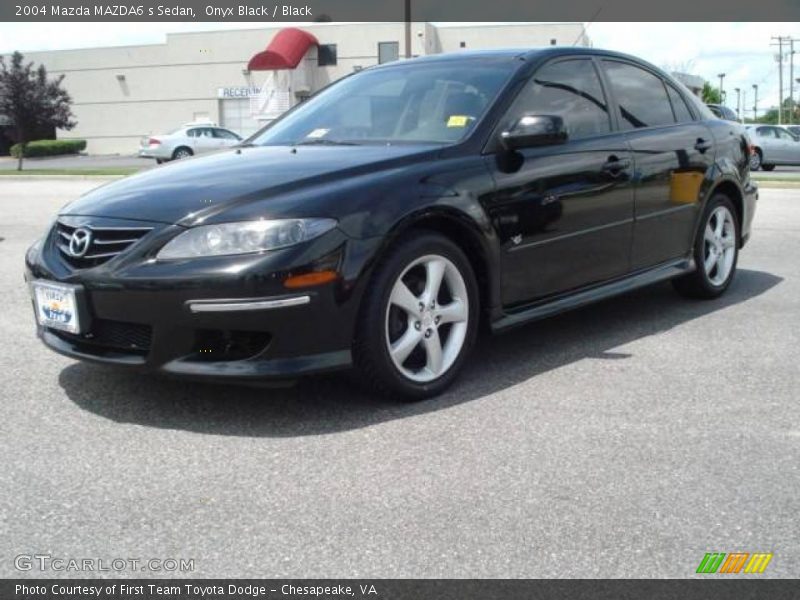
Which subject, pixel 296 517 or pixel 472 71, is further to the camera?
pixel 472 71

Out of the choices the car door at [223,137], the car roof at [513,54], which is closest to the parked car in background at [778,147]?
the car door at [223,137]

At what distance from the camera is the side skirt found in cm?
445

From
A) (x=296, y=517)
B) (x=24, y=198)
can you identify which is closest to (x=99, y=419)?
(x=296, y=517)

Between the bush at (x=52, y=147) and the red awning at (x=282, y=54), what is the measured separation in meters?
11.4

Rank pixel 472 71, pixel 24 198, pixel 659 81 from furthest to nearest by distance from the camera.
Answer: pixel 24 198, pixel 659 81, pixel 472 71

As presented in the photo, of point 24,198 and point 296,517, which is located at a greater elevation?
point 24,198

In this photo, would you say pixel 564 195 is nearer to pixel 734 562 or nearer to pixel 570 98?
pixel 570 98

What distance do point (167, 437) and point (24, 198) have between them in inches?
533

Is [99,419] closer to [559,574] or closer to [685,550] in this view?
[559,574]

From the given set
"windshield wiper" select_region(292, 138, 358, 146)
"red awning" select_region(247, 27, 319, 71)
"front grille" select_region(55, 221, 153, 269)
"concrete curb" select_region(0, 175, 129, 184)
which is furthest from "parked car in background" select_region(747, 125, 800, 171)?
"front grille" select_region(55, 221, 153, 269)

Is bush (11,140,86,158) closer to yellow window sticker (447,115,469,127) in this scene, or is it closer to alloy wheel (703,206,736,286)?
alloy wheel (703,206,736,286)
